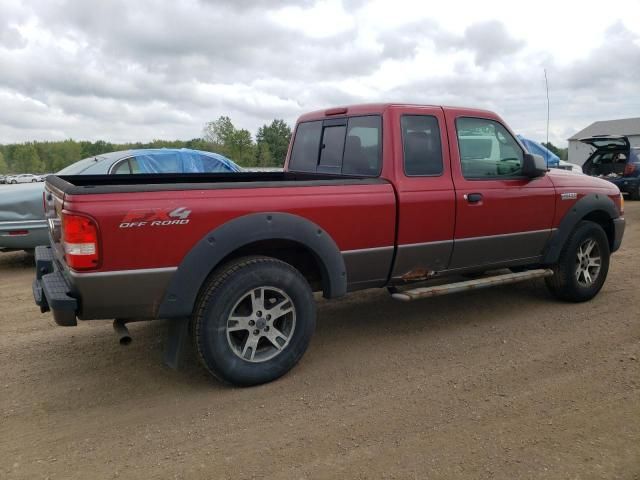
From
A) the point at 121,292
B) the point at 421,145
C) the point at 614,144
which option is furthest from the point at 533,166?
the point at 614,144

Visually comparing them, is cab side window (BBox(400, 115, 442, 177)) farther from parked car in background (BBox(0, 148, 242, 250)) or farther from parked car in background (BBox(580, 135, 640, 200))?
parked car in background (BBox(580, 135, 640, 200))

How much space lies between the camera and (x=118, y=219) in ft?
10.4

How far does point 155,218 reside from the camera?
3.28 m

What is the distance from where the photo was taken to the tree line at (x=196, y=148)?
20.7 m

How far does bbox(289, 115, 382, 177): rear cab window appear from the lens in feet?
14.7

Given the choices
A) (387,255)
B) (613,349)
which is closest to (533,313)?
(613,349)

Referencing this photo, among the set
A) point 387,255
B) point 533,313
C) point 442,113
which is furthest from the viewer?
point 533,313

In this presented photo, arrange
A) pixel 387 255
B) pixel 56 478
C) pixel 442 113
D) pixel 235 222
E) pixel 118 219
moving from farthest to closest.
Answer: pixel 442 113 < pixel 387 255 < pixel 235 222 < pixel 118 219 < pixel 56 478

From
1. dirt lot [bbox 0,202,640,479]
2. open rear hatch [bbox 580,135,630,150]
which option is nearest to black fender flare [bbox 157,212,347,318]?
dirt lot [bbox 0,202,640,479]

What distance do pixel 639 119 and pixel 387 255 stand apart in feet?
213

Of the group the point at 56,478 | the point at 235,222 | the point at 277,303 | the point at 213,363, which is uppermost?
the point at 235,222

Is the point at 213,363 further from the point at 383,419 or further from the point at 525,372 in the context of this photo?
the point at 525,372

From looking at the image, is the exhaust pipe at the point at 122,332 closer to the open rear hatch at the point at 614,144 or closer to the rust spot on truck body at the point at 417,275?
the rust spot on truck body at the point at 417,275

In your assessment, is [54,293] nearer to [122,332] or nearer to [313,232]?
[122,332]
